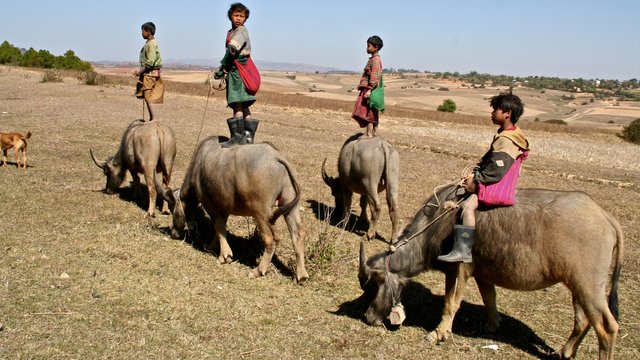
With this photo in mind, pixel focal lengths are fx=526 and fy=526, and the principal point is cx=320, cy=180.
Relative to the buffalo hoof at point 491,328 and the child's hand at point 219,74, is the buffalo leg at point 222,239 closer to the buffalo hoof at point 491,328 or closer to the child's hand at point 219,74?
the child's hand at point 219,74

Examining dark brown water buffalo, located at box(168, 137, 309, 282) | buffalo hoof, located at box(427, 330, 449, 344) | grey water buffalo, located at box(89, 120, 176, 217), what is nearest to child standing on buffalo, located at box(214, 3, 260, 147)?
dark brown water buffalo, located at box(168, 137, 309, 282)

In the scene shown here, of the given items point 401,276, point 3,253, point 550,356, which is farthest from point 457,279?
point 3,253

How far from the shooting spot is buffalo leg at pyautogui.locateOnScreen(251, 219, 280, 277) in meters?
7.21

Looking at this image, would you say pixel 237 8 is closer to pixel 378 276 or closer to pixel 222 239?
pixel 222 239

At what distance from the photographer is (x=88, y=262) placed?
22.7 feet

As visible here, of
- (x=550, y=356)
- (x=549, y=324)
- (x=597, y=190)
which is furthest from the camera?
(x=597, y=190)

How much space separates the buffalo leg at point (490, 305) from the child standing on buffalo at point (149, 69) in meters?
7.56

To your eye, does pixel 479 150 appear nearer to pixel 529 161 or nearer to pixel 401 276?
pixel 529 161

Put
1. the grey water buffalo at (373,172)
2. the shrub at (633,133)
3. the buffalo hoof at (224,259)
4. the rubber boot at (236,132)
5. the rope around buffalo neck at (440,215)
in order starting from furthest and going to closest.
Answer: the shrub at (633,133)
the grey water buffalo at (373,172)
the rubber boot at (236,132)
the buffalo hoof at (224,259)
the rope around buffalo neck at (440,215)

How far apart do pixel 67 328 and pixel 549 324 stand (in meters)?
5.74

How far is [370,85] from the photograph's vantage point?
33.8 feet

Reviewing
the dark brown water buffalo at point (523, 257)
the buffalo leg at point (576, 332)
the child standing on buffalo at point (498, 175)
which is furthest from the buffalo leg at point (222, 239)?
the buffalo leg at point (576, 332)

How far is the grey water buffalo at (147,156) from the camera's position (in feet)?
31.8

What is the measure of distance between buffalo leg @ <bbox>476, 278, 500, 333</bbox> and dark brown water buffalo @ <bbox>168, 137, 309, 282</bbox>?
2.34 metres
